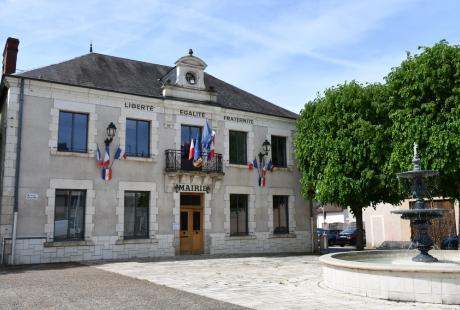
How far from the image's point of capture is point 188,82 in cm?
1953

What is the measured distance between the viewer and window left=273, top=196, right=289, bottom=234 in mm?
21234

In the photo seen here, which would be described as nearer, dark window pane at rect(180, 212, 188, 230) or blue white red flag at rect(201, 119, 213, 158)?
blue white red flag at rect(201, 119, 213, 158)

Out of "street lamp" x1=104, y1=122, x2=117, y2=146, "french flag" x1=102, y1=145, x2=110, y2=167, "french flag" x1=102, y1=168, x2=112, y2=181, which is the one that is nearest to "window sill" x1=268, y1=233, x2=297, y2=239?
"french flag" x1=102, y1=168, x2=112, y2=181

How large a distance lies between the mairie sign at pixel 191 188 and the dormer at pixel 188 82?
3817mm

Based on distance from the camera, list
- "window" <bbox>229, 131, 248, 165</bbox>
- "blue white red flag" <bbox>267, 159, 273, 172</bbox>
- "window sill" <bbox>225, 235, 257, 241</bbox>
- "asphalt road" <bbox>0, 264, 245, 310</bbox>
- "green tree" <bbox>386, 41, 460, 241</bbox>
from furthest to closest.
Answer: "blue white red flag" <bbox>267, 159, 273, 172</bbox> → "window" <bbox>229, 131, 248, 165</bbox> → "window sill" <bbox>225, 235, 257, 241</bbox> → "green tree" <bbox>386, 41, 460, 241</bbox> → "asphalt road" <bbox>0, 264, 245, 310</bbox>

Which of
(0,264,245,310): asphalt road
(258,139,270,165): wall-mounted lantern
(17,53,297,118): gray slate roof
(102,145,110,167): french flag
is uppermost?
(17,53,297,118): gray slate roof

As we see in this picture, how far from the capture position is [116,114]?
17547 mm

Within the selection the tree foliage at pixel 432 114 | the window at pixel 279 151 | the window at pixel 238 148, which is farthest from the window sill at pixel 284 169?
the tree foliage at pixel 432 114

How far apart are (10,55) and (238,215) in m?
11.8

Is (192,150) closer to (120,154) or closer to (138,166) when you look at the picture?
(138,166)

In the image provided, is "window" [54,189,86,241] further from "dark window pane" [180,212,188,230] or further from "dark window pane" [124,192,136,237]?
"dark window pane" [180,212,188,230]

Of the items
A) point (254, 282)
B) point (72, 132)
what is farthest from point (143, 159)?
point (254, 282)

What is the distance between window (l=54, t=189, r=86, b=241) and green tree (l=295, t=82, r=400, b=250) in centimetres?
953

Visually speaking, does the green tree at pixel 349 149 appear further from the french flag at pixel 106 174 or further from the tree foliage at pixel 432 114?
the french flag at pixel 106 174
